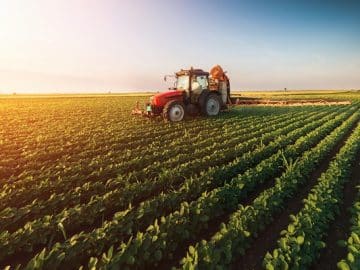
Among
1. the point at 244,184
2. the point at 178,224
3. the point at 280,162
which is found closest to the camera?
the point at 178,224

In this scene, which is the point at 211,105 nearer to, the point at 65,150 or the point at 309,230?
the point at 65,150

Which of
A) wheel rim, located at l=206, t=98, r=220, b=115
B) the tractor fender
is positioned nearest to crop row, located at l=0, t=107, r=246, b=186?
the tractor fender

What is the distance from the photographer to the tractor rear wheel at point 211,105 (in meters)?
16.0

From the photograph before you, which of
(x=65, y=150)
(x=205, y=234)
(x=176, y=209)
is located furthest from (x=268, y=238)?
(x=65, y=150)

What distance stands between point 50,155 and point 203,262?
23.5 feet

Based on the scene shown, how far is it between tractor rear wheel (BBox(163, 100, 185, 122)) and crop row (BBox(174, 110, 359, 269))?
8359mm

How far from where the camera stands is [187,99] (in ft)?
50.6

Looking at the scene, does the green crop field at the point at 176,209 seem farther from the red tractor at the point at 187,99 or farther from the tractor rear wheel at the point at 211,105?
the tractor rear wheel at the point at 211,105

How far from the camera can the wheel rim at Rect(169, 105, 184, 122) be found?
14797 millimetres

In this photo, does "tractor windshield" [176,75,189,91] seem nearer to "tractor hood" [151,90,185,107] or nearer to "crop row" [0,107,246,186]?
"tractor hood" [151,90,185,107]

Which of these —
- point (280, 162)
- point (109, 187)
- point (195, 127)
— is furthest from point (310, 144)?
point (109, 187)

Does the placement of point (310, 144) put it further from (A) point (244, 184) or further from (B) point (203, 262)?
(B) point (203, 262)

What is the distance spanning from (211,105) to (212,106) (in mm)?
136

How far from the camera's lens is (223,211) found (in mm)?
5277
